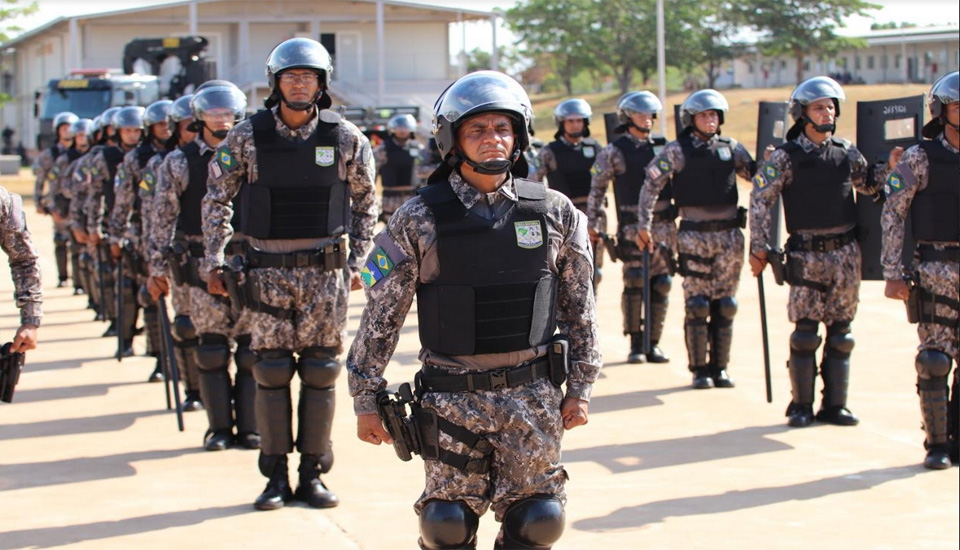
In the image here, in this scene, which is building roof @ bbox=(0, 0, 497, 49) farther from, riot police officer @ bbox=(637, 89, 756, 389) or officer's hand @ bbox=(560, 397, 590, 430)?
officer's hand @ bbox=(560, 397, 590, 430)

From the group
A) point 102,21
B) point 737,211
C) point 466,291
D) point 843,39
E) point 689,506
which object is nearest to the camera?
point 466,291

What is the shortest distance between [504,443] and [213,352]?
13.5 feet

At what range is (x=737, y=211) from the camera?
1095 cm

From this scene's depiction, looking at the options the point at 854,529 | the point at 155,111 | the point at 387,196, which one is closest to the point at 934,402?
the point at 854,529

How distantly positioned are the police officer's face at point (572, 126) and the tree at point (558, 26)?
173 ft

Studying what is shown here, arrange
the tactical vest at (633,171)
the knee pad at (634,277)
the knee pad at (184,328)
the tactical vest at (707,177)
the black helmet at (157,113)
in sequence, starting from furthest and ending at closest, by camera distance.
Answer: the knee pad at (634,277)
the tactical vest at (633,171)
the black helmet at (157,113)
the tactical vest at (707,177)
the knee pad at (184,328)

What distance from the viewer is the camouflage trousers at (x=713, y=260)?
10797 millimetres

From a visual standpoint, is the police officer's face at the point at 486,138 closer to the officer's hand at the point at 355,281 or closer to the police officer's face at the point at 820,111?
the officer's hand at the point at 355,281

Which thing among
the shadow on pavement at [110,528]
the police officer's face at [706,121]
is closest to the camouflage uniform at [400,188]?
the police officer's face at [706,121]

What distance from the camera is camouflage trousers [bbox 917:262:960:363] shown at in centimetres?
788

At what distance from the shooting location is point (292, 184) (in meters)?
7.28

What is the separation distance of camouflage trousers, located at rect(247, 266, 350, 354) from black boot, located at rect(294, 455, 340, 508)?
610 mm

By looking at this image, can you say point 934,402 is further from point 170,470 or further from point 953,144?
point 170,470

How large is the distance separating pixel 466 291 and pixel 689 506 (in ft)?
9.94
